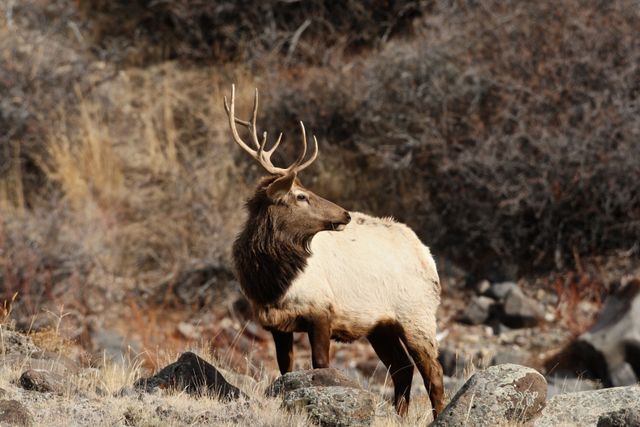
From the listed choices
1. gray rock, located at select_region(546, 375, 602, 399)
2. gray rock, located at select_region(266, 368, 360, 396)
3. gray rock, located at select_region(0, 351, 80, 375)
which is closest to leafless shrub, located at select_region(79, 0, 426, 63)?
gray rock, located at select_region(546, 375, 602, 399)

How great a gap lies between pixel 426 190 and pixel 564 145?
2.03 metres

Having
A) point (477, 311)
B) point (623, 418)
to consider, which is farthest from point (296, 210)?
point (477, 311)

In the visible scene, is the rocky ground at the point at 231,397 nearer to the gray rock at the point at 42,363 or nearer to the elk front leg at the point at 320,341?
the gray rock at the point at 42,363

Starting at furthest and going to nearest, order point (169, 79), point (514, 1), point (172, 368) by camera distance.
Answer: point (169, 79) < point (514, 1) < point (172, 368)

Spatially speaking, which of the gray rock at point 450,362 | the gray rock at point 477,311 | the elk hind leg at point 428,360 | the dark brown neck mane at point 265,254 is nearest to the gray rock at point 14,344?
the dark brown neck mane at point 265,254

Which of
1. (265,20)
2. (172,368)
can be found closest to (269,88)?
(265,20)

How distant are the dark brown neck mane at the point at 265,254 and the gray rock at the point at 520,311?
5923 mm

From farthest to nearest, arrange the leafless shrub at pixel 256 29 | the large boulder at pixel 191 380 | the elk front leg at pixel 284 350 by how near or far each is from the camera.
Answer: the leafless shrub at pixel 256 29 < the elk front leg at pixel 284 350 < the large boulder at pixel 191 380

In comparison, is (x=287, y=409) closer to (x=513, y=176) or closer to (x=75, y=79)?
(x=513, y=176)

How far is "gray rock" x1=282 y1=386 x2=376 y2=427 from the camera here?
5367 mm

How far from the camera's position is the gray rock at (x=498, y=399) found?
5.32m

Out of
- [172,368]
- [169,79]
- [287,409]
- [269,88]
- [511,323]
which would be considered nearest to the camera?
[287,409]

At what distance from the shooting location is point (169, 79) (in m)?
15.8

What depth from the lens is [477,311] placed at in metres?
12.5
